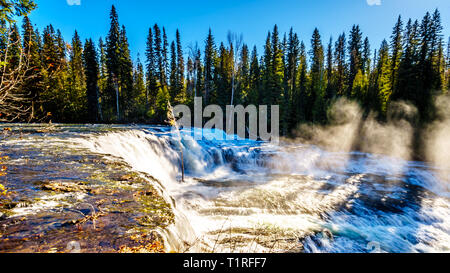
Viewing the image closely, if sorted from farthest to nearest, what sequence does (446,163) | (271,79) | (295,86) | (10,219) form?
(295,86)
(271,79)
(446,163)
(10,219)

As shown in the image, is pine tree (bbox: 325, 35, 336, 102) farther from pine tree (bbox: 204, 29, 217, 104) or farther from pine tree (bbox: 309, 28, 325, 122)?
pine tree (bbox: 204, 29, 217, 104)

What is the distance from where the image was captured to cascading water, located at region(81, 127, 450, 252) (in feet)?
17.3

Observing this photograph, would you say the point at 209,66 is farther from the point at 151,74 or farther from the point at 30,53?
the point at 30,53

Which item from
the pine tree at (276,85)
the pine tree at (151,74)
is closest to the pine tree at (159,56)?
the pine tree at (151,74)

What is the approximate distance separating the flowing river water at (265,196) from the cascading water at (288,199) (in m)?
0.04

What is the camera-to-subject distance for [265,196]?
873 centimetres

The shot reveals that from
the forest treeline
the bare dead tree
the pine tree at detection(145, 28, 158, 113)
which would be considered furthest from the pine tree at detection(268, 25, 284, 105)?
the bare dead tree

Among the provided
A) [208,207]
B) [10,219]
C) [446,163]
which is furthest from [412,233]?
[446,163]

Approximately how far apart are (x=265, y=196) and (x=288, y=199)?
1.01m

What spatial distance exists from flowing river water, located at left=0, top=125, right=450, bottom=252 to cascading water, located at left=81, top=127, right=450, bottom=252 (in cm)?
4
